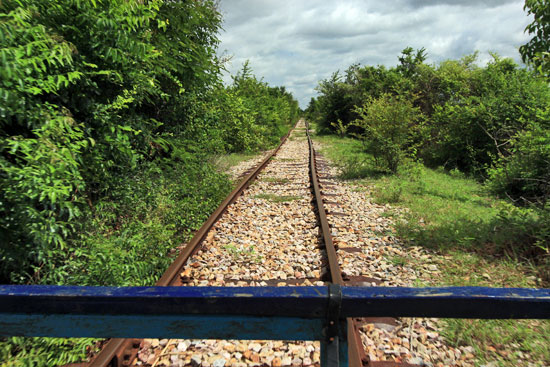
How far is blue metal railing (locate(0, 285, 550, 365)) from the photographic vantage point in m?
1.17

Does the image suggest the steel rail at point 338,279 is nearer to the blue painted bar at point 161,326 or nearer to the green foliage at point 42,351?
the blue painted bar at point 161,326

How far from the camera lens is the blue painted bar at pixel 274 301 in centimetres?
117

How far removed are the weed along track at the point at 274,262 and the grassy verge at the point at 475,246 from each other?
578mm

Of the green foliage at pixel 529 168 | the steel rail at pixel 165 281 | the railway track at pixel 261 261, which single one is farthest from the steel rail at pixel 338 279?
the green foliage at pixel 529 168

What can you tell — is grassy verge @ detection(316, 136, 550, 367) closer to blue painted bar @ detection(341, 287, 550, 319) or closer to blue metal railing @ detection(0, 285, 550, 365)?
blue painted bar @ detection(341, 287, 550, 319)

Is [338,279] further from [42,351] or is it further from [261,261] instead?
[42,351]

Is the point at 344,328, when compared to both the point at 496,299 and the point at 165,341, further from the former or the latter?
the point at 165,341

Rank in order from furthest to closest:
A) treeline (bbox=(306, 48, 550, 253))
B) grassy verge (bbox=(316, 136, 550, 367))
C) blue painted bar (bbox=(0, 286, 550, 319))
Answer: treeline (bbox=(306, 48, 550, 253)) < grassy verge (bbox=(316, 136, 550, 367)) < blue painted bar (bbox=(0, 286, 550, 319))

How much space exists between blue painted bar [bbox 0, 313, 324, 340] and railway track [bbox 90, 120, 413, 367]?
1.12 m

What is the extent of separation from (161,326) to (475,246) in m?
4.24

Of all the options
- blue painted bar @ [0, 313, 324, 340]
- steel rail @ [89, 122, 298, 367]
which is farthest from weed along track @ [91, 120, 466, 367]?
blue painted bar @ [0, 313, 324, 340]

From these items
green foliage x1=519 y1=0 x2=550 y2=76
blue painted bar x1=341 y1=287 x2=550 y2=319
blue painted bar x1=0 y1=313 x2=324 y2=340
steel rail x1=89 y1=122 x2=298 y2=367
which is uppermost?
green foliage x1=519 y1=0 x2=550 y2=76

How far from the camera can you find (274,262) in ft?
12.6

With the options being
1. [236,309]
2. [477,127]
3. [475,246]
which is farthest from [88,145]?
[477,127]
